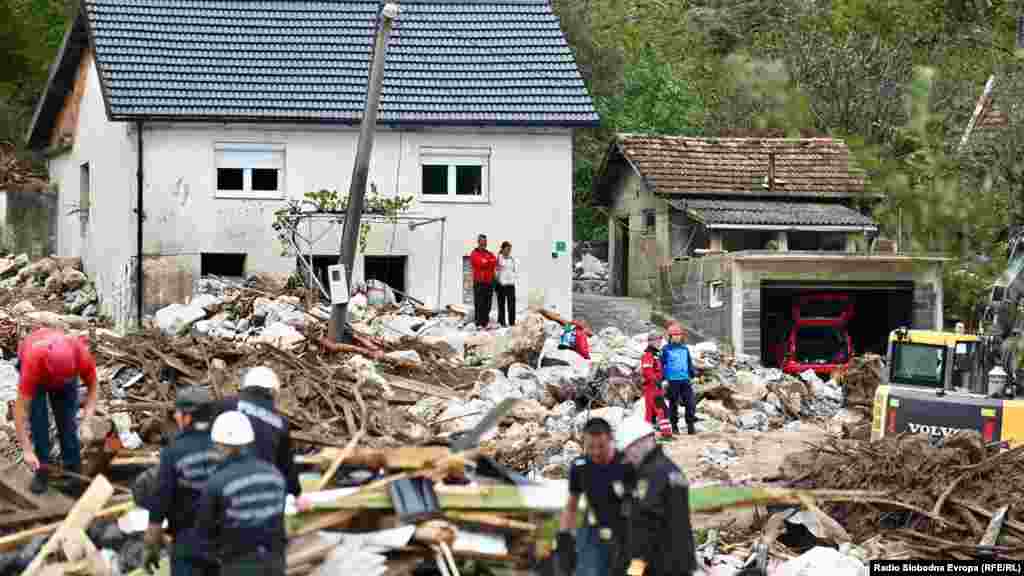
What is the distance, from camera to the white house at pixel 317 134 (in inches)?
1332

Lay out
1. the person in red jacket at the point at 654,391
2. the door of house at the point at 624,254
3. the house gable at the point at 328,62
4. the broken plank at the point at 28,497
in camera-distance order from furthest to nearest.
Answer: the door of house at the point at 624,254, the house gable at the point at 328,62, the person in red jacket at the point at 654,391, the broken plank at the point at 28,497

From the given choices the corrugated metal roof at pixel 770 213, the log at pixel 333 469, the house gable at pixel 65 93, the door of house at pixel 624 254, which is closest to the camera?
the log at pixel 333 469

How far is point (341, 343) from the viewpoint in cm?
2480

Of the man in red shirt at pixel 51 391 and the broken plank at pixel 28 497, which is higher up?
the man in red shirt at pixel 51 391

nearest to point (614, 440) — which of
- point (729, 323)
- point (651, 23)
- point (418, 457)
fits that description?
point (418, 457)

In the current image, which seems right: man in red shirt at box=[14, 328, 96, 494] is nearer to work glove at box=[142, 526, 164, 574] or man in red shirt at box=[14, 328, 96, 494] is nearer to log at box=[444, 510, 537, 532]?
work glove at box=[142, 526, 164, 574]

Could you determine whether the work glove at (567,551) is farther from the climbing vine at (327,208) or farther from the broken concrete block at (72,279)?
the broken concrete block at (72,279)

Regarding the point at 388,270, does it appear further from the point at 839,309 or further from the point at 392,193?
the point at 839,309

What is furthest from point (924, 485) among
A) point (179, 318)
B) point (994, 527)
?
point (179, 318)

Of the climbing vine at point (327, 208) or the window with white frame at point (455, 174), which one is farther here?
the window with white frame at point (455, 174)

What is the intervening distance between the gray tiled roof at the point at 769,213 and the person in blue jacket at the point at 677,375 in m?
13.3

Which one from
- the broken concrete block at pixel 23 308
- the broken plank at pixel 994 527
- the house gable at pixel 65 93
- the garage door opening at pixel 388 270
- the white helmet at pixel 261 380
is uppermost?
the house gable at pixel 65 93

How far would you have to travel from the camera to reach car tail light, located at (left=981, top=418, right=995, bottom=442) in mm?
18781

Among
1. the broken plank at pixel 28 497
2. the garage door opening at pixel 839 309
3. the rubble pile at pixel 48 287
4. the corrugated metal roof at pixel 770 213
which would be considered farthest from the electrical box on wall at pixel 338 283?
the corrugated metal roof at pixel 770 213
